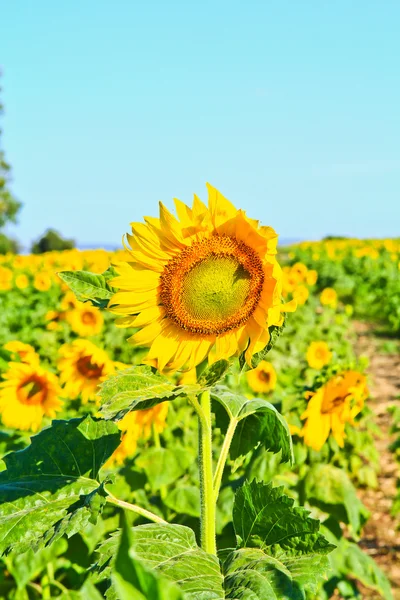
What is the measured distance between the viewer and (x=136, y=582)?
1.31ft

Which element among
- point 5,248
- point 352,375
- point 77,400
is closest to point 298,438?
point 352,375

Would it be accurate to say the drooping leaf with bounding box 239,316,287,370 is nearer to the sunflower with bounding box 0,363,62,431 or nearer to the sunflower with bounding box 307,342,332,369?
the sunflower with bounding box 0,363,62,431

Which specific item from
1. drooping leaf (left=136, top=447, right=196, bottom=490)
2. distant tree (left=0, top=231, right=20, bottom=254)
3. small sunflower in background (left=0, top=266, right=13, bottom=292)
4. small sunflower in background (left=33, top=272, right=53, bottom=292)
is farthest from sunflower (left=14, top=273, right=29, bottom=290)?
distant tree (left=0, top=231, right=20, bottom=254)

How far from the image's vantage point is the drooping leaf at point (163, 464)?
2.93 m

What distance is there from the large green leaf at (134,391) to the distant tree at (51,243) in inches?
1514

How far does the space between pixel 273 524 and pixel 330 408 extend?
1.59 m

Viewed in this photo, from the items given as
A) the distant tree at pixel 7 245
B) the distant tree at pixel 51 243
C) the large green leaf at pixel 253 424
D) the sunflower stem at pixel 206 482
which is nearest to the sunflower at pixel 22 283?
the large green leaf at pixel 253 424

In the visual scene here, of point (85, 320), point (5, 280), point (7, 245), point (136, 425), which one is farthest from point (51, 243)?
point (136, 425)

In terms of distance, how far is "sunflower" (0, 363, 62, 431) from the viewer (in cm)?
300

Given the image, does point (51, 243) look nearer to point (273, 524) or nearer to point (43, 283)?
point (43, 283)

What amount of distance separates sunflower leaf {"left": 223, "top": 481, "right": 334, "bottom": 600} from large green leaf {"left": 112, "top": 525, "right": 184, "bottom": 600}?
27.3 inches

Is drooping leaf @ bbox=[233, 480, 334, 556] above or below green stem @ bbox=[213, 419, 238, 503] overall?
below

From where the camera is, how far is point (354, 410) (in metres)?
2.84

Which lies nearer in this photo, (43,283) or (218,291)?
(218,291)
